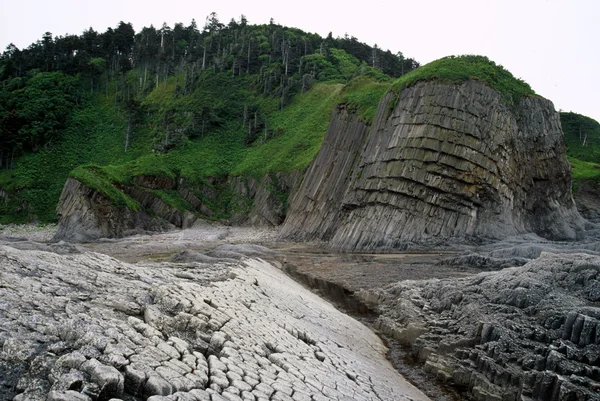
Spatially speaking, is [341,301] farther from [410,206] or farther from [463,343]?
[410,206]

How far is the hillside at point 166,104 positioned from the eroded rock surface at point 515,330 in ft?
138

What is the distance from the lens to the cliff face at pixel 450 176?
33.2 m

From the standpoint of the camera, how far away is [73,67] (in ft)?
315

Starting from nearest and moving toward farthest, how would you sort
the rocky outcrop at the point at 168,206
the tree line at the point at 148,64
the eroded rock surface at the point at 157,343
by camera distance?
the eroded rock surface at the point at 157,343
the rocky outcrop at the point at 168,206
the tree line at the point at 148,64

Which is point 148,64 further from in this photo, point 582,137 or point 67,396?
point 67,396

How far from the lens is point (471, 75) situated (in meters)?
36.5

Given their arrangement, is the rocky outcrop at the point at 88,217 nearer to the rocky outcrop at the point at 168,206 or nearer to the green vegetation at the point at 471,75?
the rocky outcrop at the point at 168,206

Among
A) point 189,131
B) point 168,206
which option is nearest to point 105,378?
point 168,206

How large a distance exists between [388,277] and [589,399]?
14.0 metres

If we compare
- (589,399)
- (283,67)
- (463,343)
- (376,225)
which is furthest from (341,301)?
(283,67)

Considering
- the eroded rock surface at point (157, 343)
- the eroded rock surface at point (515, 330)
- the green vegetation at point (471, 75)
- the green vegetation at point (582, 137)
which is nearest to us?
the eroded rock surface at point (157, 343)

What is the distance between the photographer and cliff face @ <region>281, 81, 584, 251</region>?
1307 inches

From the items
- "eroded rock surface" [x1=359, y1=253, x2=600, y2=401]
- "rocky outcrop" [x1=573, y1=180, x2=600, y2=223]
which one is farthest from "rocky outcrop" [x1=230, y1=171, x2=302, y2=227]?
"eroded rock surface" [x1=359, y1=253, x2=600, y2=401]

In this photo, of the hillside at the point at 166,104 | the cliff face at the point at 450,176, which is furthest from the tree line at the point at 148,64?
the cliff face at the point at 450,176
